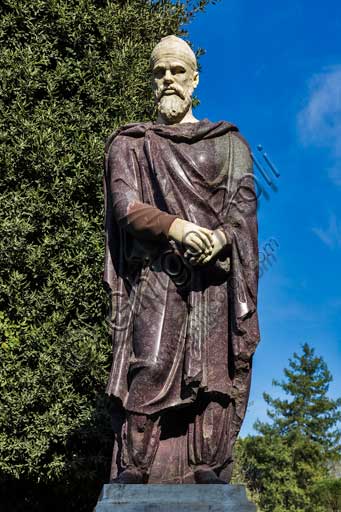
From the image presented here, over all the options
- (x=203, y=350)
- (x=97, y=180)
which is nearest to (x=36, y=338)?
(x=97, y=180)

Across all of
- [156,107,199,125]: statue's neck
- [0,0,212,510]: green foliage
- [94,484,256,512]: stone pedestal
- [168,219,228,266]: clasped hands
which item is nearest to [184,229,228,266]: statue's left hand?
[168,219,228,266]: clasped hands

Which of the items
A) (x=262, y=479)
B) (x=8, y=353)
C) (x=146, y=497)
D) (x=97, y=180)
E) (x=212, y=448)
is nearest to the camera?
(x=146, y=497)

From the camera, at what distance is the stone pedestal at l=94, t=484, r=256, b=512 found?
5.20 m

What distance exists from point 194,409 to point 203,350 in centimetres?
48

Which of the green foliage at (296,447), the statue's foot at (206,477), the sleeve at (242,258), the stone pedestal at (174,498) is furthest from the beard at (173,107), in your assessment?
the green foliage at (296,447)

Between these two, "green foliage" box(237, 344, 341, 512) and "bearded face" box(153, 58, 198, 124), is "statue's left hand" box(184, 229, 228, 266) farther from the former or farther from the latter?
"green foliage" box(237, 344, 341, 512)

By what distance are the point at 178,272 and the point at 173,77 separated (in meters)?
1.80

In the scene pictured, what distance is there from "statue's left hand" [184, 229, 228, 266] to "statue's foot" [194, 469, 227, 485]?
1560mm

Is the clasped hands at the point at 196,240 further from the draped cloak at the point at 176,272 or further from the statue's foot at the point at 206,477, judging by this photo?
the statue's foot at the point at 206,477

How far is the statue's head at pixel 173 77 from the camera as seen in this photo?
6691 millimetres

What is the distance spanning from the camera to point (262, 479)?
41.7m

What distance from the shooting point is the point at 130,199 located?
6203 millimetres

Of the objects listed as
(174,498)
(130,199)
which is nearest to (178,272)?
(130,199)

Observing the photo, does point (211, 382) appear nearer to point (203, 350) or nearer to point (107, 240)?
point (203, 350)
